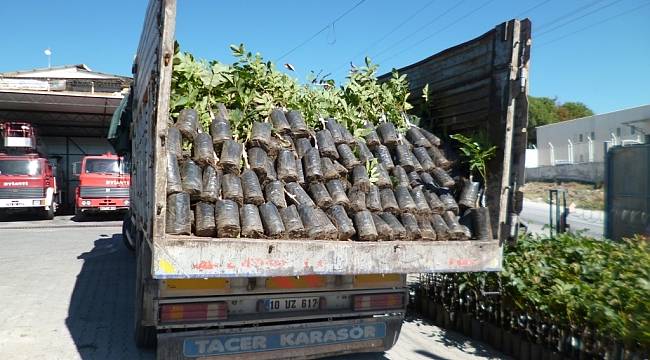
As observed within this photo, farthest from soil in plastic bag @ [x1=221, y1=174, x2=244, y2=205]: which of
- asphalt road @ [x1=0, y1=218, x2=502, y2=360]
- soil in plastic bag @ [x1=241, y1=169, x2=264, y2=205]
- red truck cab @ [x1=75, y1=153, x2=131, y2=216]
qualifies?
red truck cab @ [x1=75, y1=153, x2=131, y2=216]

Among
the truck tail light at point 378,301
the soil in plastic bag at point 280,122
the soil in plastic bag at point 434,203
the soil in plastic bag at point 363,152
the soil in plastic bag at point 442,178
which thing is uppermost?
the soil in plastic bag at point 280,122

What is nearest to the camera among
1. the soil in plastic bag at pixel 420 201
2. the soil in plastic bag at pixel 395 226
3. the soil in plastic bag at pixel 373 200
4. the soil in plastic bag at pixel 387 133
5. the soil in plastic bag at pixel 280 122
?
the soil in plastic bag at pixel 395 226

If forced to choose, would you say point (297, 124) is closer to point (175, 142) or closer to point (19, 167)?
point (175, 142)

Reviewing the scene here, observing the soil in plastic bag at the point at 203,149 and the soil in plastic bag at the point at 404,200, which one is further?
the soil in plastic bag at the point at 404,200

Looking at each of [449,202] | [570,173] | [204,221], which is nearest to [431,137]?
[449,202]

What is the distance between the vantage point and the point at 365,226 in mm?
3586

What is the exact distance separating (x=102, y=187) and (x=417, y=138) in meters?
15.5

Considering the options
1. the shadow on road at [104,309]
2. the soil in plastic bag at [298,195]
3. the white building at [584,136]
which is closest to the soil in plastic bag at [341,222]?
the soil in plastic bag at [298,195]

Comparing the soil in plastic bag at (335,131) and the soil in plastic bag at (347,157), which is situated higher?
the soil in plastic bag at (335,131)

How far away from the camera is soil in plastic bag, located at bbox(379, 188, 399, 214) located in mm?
3914

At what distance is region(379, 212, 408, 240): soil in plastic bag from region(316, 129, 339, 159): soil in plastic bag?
0.75m

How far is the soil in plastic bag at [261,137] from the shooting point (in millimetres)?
4090

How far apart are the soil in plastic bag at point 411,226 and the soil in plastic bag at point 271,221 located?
3.33 feet

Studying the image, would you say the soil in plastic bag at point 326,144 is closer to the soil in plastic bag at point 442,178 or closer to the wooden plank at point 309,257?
the soil in plastic bag at point 442,178
